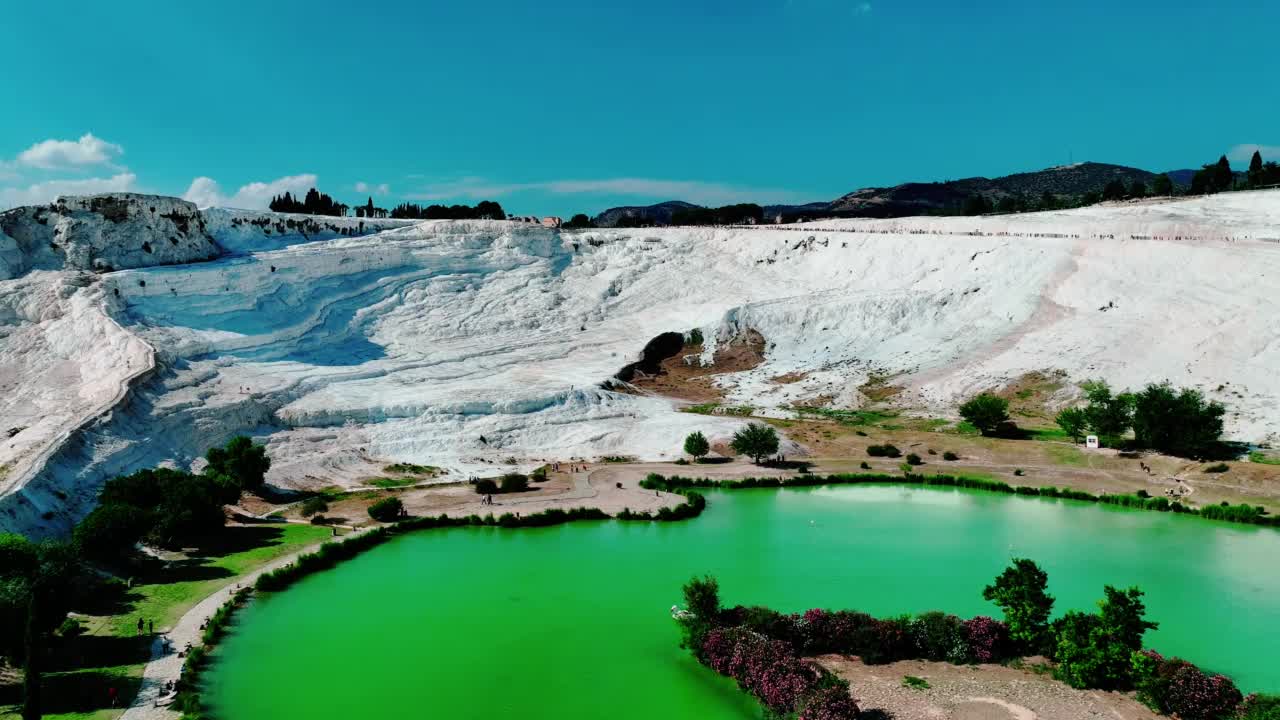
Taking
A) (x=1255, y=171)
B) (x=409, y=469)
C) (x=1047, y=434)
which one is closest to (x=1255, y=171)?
(x=1255, y=171)

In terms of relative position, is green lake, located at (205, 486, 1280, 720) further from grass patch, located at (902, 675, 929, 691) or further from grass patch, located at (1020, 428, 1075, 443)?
grass patch, located at (1020, 428, 1075, 443)

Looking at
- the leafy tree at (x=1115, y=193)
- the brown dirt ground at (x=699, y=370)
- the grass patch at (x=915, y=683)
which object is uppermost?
the leafy tree at (x=1115, y=193)

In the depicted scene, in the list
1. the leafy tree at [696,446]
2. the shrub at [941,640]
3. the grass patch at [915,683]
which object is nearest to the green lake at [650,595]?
the shrub at [941,640]

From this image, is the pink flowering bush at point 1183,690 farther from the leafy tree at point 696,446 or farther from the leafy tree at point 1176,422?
the leafy tree at point 696,446

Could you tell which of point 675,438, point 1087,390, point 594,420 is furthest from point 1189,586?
point 594,420

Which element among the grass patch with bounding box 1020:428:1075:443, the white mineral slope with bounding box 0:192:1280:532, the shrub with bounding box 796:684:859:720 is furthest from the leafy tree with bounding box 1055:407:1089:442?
the shrub with bounding box 796:684:859:720
